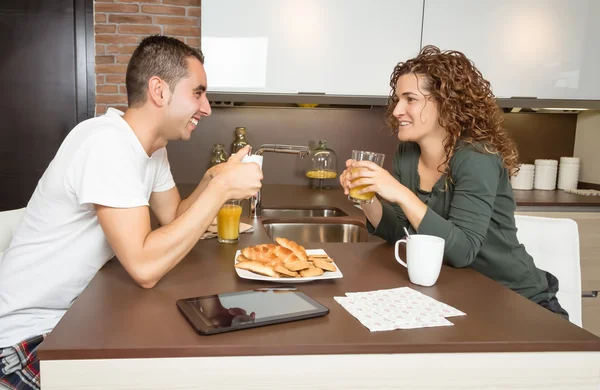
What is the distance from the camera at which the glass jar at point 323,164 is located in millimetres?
3242

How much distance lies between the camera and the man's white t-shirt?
1346mm

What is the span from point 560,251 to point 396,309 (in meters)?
0.93

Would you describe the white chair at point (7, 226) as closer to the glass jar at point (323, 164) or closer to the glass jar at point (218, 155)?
the glass jar at point (218, 155)

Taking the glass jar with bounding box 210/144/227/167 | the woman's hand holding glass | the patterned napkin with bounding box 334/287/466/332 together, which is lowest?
the patterned napkin with bounding box 334/287/466/332

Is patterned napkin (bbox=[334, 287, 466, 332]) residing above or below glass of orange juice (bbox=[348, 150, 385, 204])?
below

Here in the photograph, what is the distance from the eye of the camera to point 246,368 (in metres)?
0.92

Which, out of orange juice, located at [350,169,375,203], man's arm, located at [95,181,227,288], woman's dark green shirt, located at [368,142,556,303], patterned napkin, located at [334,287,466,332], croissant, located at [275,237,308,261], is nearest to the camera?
patterned napkin, located at [334,287,466,332]

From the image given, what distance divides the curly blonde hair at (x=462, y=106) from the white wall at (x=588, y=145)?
207 cm

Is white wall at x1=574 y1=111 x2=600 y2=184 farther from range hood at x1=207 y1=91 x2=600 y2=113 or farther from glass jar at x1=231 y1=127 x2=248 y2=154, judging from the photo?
glass jar at x1=231 y1=127 x2=248 y2=154

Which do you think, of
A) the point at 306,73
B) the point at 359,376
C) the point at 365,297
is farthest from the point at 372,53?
the point at 359,376

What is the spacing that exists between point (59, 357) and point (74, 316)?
155 mm

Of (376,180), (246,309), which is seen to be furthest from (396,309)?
(376,180)

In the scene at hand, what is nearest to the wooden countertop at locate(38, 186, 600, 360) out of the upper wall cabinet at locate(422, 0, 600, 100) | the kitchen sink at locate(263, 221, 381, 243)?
the kitchen sink at locate(263, 221, 381, 243)

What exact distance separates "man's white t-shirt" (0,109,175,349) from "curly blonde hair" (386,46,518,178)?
95 cm
